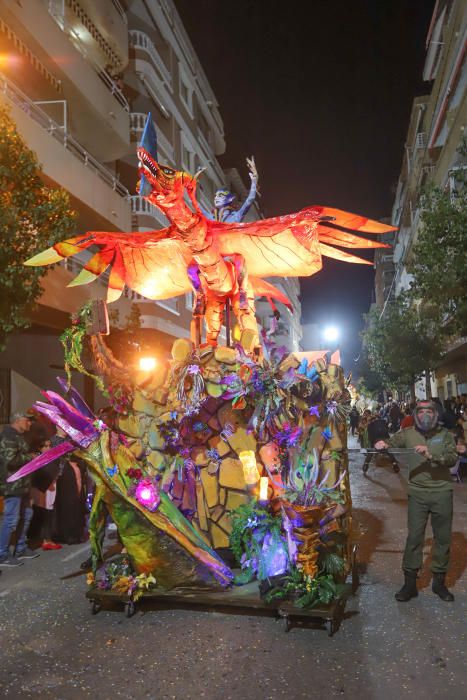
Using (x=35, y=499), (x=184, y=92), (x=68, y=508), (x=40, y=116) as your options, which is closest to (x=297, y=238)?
(x=68, y=508)

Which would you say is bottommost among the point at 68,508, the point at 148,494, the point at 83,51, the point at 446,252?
the point at 68,508

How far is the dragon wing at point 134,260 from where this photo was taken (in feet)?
20.6

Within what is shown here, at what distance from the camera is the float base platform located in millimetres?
4535

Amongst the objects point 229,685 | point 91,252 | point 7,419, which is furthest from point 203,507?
point 91,252

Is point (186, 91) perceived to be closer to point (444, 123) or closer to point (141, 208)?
point (141, 208)

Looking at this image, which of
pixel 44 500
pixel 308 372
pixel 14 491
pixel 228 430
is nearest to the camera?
pixel 308 372

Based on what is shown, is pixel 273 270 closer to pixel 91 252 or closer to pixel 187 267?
pixel 187 267

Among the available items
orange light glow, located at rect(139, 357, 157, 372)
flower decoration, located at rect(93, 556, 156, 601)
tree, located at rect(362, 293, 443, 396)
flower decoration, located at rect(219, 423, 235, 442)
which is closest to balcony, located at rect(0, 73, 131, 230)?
orange light glow, located at rect(139, 357, 157, 372)

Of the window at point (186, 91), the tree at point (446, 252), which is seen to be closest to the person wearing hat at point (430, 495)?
the tree at point (446, 252)

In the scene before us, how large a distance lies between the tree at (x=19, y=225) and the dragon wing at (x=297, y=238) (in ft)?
12.4

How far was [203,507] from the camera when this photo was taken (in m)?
6.17

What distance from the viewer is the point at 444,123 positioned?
24.1 meters

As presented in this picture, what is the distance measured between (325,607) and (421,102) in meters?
35.5

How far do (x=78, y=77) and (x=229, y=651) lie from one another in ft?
53.5
